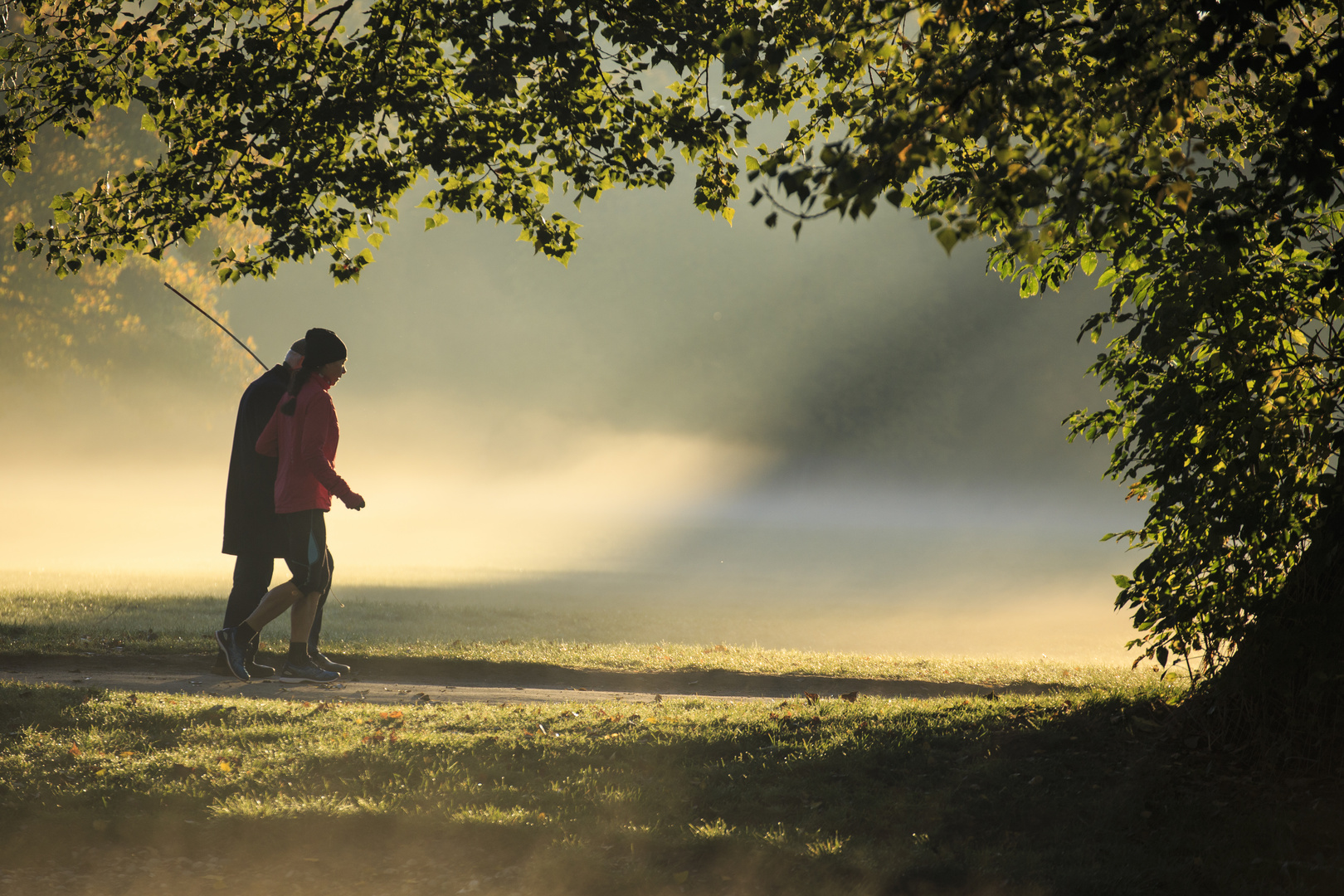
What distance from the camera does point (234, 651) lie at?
814 cm

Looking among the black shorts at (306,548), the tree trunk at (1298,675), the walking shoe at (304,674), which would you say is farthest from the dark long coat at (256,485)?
the tree trunk at (1298,675)

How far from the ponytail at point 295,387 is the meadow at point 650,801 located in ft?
7.44

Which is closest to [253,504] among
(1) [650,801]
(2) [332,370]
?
(2) [332,370]

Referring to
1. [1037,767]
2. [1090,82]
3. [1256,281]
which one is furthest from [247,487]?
[1256,281]

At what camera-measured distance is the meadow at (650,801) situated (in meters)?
4.48

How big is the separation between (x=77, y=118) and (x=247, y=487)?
3.54m

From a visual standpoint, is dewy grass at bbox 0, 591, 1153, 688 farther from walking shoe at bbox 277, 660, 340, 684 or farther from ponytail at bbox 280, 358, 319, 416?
ponytail at bbox 280, 358, 319, 416

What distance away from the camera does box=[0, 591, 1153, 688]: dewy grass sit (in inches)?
396

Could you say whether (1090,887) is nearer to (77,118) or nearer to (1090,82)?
(1090,82)

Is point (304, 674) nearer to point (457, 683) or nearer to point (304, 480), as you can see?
point (457, 683)

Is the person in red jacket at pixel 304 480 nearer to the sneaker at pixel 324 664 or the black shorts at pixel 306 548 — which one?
the black shorts at pixel 306 548

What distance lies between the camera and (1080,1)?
6418 mm

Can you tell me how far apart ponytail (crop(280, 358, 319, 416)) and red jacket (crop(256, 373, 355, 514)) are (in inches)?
0.9

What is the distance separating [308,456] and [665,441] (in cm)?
8321
